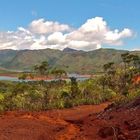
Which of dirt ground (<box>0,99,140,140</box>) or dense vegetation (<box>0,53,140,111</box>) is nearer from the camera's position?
dirt ground (<box>0,99,140,140</box>)

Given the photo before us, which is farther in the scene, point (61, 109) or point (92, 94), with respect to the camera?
point (92, 94)

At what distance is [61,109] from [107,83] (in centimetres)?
2701

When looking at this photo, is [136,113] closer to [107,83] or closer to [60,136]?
[60,136]

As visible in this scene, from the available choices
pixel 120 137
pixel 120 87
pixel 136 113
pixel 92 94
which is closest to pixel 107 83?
pixel 120 87

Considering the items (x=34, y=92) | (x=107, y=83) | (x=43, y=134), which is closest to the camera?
(x=43, y=134)

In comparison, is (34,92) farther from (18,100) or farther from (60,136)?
(60,136)

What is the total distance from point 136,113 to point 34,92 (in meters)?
32.2

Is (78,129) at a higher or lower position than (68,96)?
lower

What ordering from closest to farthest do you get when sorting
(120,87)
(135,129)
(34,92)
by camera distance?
(135,129)
(34,92)
(120,87)

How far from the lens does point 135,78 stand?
75.4 m

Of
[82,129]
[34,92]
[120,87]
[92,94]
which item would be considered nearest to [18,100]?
[34,92]

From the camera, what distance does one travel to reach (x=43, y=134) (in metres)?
21.5

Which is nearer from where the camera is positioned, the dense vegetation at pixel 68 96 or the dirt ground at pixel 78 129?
the dirt ground at pixel 78 129

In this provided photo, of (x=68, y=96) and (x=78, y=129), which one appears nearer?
(x=78, y=129)
